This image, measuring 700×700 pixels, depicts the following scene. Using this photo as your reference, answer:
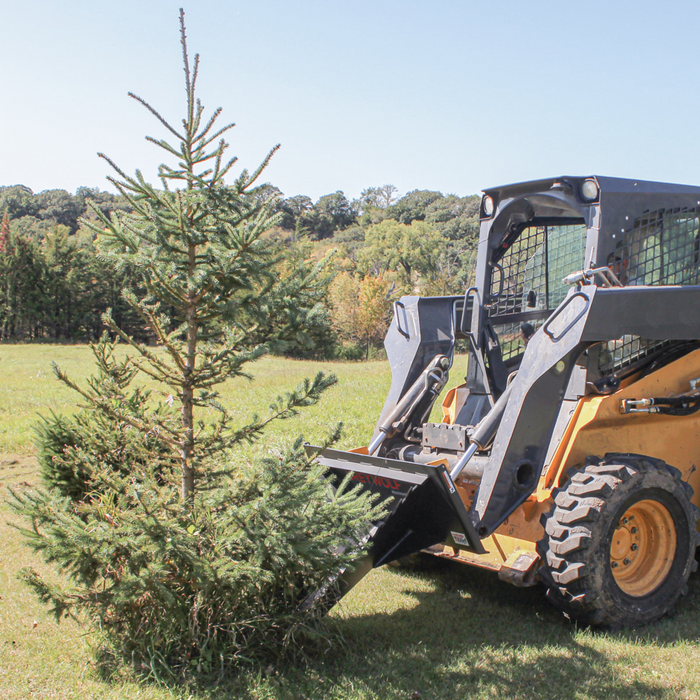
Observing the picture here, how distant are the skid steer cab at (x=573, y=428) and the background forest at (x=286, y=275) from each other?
801 millimetres

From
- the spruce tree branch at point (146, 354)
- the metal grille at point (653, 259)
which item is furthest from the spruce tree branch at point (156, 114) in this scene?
the metal grille at point (653, 259)

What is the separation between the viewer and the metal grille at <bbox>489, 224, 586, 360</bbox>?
5.66 meters

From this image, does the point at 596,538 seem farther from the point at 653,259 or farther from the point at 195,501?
the point at 195,501

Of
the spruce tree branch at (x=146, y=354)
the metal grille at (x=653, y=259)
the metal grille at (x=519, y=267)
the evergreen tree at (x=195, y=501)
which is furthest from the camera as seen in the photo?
→ the metal grille at (x=519, y=267)

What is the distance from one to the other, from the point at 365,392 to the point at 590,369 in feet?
34.7

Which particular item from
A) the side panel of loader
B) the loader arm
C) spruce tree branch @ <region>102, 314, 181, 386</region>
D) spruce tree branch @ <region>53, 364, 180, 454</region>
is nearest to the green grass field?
the loader arm

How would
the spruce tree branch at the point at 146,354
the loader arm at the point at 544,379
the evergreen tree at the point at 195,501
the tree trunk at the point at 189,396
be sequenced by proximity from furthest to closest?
the loader arm at the point at 544,379
the tree trunk at the point at 189,396
the spruce tree branch at the point at 146,354
the evergreen tree at the point at 195,501

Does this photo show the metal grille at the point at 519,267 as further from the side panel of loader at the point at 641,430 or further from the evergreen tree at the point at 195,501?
the evergreen tree at the point at 195,501

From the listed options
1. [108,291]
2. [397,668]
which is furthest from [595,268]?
[108,291]

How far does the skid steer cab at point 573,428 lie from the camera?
4090 millimetres

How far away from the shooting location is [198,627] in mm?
3465

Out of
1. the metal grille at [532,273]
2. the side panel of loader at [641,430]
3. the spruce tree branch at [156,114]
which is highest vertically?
the spruce tree branch at [156,114]

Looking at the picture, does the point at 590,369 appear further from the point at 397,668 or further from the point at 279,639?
the point at 279,639

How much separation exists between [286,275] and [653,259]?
2.73m
